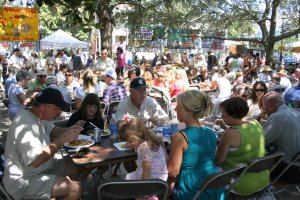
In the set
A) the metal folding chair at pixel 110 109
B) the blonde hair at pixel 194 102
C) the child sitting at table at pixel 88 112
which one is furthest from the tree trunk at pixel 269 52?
the blonde hair at pixel 194 102

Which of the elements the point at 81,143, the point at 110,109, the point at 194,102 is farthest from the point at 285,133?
the point at 110,109

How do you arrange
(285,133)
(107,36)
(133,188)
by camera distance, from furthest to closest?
(107,36) → (285,133) → (133,188)

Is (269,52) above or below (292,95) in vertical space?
above

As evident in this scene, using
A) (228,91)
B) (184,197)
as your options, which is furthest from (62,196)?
(228,91)

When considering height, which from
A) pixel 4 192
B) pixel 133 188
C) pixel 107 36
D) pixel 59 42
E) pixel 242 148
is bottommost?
pixel 4 192

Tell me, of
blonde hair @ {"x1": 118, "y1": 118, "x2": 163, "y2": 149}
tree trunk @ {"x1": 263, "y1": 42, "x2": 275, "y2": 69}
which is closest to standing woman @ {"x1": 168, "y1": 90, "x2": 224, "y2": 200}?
blonde hair @ {"x1": 118, "y1": 118, "x2": 163, "y2": 149}

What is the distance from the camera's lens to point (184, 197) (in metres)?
2.82

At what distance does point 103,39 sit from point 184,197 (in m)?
9.18

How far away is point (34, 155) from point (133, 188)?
89 cm

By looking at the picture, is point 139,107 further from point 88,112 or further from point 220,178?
point 220,178

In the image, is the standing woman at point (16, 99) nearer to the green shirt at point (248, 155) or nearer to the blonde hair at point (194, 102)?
the blonde hair at point (194, 102)

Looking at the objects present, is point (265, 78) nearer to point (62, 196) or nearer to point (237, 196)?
point (237, 196)

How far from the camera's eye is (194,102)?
9.25 feet

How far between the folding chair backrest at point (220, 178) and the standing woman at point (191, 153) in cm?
16
